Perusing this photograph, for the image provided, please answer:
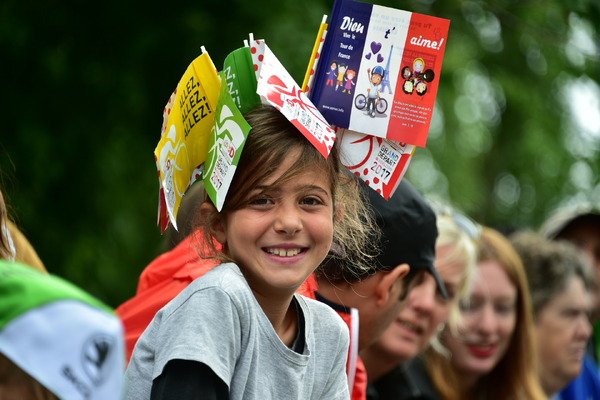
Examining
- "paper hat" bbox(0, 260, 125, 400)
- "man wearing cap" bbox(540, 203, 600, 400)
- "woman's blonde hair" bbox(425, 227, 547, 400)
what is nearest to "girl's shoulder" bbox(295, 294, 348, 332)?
"paper hat" bbox(0, 260, 125, 400)

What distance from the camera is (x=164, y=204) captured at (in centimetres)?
287

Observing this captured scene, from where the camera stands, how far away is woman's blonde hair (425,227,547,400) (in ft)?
17.7

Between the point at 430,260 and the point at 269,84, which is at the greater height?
the point at 269,84

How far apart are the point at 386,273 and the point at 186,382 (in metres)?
1.56

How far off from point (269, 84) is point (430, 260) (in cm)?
156

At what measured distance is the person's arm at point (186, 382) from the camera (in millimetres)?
2338

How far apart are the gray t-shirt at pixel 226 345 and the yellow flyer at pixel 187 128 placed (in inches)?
11.7

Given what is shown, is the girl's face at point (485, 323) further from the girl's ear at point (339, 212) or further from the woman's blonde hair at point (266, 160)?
the woman's blonde hair at point (266, 160)

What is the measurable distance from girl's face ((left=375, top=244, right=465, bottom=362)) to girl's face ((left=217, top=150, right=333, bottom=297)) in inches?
63.9

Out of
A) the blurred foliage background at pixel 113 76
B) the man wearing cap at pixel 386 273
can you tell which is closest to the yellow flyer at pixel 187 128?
the man wearing cap at pixel 386 273

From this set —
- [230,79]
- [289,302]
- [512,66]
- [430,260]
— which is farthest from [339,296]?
[512,66]

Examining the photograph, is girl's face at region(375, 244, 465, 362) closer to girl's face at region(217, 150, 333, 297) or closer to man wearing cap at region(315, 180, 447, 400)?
man wearing cap at region(315, 180, 447, 400)

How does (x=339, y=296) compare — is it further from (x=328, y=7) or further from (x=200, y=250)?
(x=328, y=7)

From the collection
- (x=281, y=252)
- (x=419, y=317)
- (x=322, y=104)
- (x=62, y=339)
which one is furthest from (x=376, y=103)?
(x=419, y=317)
